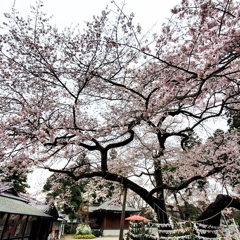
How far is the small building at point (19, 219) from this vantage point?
24.9 feet

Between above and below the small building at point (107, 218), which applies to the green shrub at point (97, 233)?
below

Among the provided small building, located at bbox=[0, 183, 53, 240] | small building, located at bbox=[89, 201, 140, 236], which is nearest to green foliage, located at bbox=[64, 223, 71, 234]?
small building, located at bbox=[89, 201, 140, 236]

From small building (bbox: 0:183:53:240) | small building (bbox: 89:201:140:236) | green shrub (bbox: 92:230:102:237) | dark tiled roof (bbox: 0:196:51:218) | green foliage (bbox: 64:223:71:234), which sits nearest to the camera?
dark tiled roof (bbox: 0:196:51:218)

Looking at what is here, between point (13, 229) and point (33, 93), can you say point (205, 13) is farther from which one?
point (13, 229)

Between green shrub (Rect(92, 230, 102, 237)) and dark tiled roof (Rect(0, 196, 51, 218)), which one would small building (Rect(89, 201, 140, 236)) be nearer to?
green shrub (Rect(92, 230, 102, 237))

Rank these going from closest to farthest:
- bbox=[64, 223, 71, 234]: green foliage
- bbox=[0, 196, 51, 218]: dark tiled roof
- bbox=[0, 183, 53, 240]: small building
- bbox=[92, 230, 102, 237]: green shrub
A: bbox=[0, 196, 51, 218]: dark tiled roof
bbox=[0, 183, 53, 240]: small building
bbox=[92, 230, 102, 237]: green shrub
bbox=[64, 223, 71, 234]: green foliage

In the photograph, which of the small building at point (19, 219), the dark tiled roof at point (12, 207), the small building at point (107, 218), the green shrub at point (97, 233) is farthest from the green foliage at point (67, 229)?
the dark tiled roof at point (12, 207)

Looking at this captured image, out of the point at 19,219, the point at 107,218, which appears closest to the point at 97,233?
the point at 107,218

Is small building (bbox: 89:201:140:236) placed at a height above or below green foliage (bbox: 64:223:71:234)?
above

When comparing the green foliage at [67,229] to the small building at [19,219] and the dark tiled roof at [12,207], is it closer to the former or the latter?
the small building at [19,219]

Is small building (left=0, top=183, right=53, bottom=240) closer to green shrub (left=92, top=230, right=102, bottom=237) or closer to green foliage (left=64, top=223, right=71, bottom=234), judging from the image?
green shrub (left=92, top=230, right=102, bottom=237)

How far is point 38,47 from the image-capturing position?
3.87 m

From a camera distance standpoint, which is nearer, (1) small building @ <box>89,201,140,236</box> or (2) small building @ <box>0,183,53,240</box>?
(2) small building @ <box>0,183,53,240</box>

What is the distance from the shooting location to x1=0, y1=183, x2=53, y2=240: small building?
759cm
